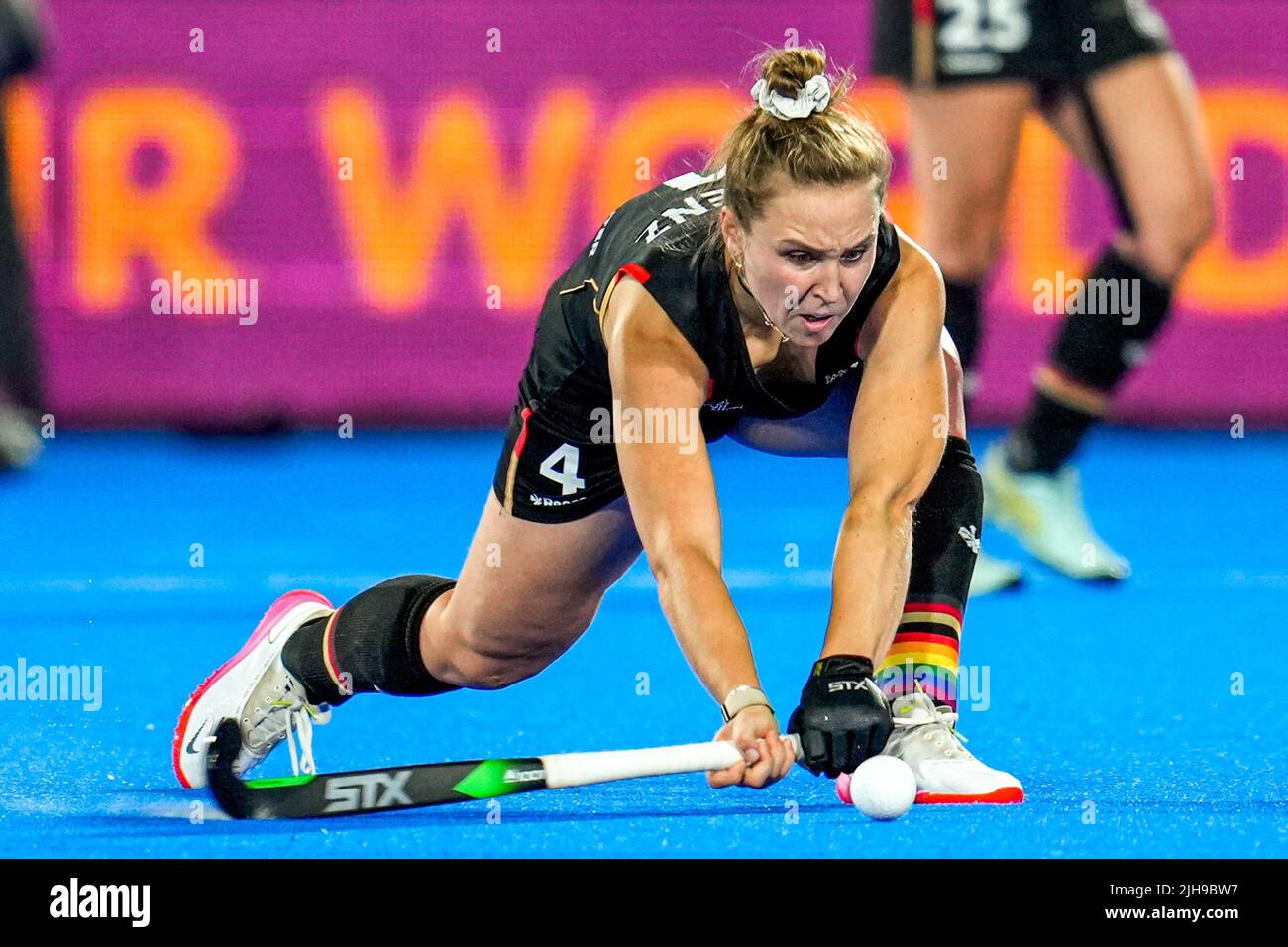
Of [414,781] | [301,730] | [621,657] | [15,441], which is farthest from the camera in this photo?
[15,441]

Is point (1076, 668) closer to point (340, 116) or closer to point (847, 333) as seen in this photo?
point (847, 333)

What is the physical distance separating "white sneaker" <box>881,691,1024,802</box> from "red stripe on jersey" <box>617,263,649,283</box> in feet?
2.53

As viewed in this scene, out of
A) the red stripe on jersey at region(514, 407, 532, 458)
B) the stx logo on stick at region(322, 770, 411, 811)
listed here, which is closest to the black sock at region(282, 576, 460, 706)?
the red stripe on jersey at region(514, 407, 532, 458)

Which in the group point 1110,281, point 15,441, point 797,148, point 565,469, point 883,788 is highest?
point 797,148

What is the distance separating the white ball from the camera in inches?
125

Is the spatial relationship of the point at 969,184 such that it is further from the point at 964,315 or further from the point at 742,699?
the point at 742,699

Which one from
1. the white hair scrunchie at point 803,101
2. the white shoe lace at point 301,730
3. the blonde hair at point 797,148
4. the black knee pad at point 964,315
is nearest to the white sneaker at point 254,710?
the white shoe lace at point 301,730

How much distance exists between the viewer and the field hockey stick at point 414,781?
306cm

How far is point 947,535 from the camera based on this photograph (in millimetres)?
3527

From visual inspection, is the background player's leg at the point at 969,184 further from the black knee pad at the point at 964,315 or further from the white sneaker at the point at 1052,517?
the white sneaker at the point at 1052,517

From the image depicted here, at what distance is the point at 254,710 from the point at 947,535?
125 centimetres

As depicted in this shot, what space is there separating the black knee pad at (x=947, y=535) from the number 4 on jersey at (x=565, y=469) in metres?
0.57

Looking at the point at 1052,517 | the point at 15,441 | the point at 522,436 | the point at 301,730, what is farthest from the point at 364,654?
the point at 15,441

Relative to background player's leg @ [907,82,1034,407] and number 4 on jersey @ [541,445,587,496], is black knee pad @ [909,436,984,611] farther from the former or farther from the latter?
background player's leg @ [907,82,1034,407]
